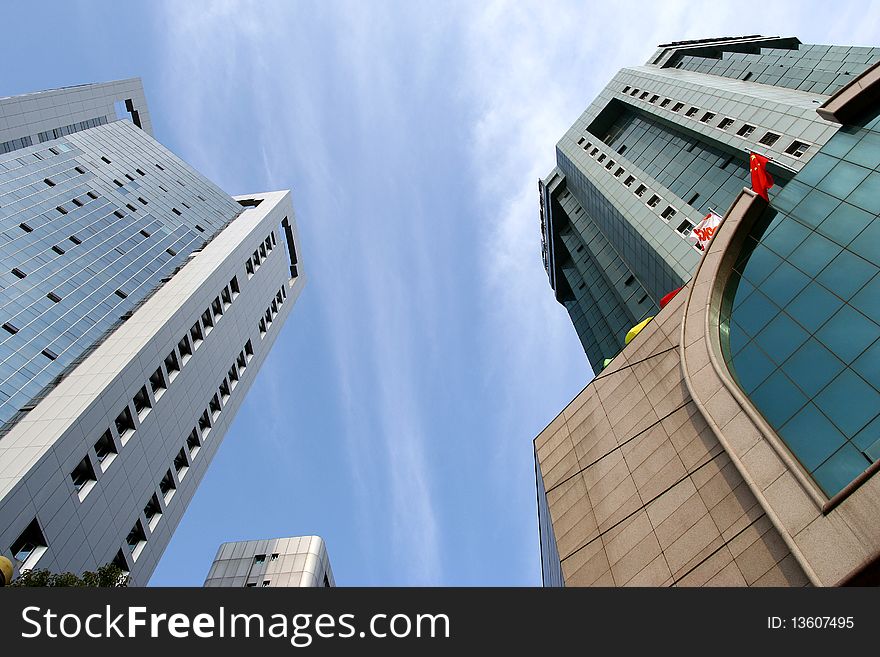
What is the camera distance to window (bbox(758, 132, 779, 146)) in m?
39.2

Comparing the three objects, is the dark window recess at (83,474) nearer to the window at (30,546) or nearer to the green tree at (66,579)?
the window at (30,546)

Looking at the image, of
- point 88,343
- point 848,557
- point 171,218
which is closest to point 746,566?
point 848,557

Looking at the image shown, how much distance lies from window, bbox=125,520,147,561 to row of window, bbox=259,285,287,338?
29.0 m

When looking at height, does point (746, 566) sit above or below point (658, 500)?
above

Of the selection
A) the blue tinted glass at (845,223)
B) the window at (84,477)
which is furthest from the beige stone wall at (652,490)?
the window at (84,477)

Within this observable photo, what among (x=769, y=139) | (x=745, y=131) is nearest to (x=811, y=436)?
(x=769, y=139)

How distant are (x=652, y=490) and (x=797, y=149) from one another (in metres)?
30.5

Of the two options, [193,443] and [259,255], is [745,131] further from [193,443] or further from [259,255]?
[193,443]

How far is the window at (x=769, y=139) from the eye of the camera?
39.2 metres

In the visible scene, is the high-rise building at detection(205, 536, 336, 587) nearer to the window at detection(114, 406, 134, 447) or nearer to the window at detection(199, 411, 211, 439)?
the window at detection(199, 411, 211, 439)

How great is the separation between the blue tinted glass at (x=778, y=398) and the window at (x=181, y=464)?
38.9 m
